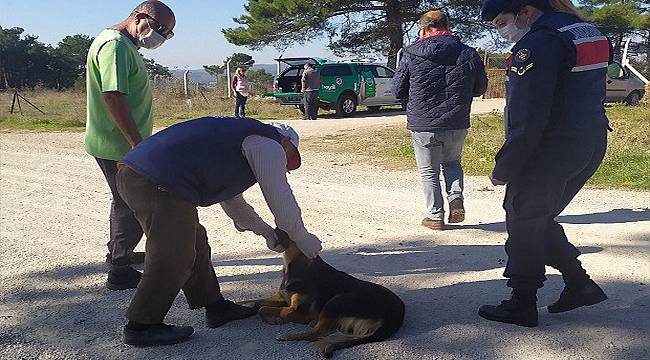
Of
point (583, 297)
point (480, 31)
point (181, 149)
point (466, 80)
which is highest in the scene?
point (480, 31)

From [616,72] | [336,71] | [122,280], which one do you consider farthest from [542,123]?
[616,72]

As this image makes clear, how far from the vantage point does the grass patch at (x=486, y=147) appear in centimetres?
766

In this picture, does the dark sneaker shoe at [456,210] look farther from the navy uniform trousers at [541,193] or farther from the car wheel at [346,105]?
the car wheel at [346,105]

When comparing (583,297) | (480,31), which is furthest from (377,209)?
(480,31)

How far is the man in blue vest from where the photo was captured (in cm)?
298

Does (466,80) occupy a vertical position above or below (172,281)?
above

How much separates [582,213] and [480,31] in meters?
22.8

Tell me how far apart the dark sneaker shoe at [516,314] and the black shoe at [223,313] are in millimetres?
1487

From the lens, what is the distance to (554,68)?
2977 mm

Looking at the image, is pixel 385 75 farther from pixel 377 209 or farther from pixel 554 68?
pixel 554 68

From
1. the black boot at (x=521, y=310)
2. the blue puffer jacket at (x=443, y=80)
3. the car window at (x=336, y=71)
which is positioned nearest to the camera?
the black boot at (x=521, y=310)

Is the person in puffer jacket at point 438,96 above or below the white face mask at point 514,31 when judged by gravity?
below

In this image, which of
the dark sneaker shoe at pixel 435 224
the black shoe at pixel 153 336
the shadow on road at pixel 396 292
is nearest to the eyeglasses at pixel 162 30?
the shadow on road at pixel 396 292

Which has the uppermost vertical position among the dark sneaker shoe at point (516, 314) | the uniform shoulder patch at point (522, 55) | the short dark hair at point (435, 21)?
the short dark hair at point (435, 21)
